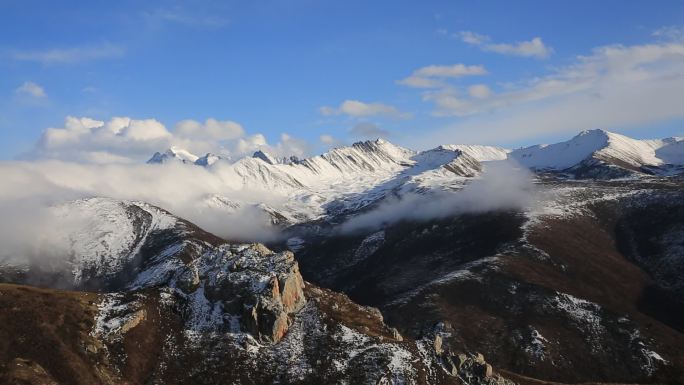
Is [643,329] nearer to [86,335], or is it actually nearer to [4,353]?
[86,335]

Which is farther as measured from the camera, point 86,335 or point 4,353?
point 86,335

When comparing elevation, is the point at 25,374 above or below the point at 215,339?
above

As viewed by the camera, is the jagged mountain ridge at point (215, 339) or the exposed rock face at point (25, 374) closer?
the exposed rock face at point (25, 374)

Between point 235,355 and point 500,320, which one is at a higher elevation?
point 235,355

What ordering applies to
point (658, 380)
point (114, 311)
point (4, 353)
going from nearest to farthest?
point (4, 353)
point (114, 311)
point (658, 380)

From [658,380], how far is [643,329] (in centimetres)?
2801

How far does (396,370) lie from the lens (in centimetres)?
10662

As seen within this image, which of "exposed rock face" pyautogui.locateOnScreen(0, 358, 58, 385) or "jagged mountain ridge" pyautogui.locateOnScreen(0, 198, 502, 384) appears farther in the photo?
"jagged mountain ridge" pyautogui.locateOnScreen(0, 198, 502, 384)

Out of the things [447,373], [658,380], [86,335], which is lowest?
[658,380]

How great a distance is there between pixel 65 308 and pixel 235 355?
3257cm

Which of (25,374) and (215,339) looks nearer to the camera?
(25,374)

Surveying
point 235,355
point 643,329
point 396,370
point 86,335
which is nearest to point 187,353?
point 235,355

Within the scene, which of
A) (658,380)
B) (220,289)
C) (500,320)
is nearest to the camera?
(220,289)

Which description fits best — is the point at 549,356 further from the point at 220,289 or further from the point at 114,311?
the point at 114,311
